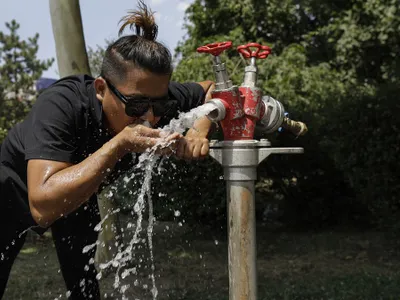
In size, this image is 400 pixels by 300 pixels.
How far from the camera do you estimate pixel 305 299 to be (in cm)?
382

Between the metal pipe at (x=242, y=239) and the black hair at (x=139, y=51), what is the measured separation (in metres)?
0.53

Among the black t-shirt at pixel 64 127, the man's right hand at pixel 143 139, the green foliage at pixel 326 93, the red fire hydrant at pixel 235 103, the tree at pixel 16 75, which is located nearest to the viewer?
the man's right hand at pixel 143 139

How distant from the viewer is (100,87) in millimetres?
2213

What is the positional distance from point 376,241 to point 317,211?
975 mm

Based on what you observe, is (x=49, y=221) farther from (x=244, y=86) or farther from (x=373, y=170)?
(x=373, y=170)

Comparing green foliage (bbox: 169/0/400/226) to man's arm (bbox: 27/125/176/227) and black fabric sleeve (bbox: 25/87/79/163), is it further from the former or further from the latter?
man's arm (bbox: 27/125/176/227)

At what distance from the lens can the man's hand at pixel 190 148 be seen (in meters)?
1.78

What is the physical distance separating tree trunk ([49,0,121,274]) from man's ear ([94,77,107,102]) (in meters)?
2.41

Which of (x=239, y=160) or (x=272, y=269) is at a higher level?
(x=239, y=160)

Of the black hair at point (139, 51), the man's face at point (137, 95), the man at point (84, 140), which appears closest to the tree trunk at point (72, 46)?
the man at point (84, 140)

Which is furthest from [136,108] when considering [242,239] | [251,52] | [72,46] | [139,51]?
[72,46]

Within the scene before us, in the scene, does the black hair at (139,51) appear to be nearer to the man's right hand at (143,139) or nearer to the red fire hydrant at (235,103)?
the red fire hydrant at (235,103)

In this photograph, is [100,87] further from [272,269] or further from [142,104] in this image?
[272,269]

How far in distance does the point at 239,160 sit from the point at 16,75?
28.9 ft
